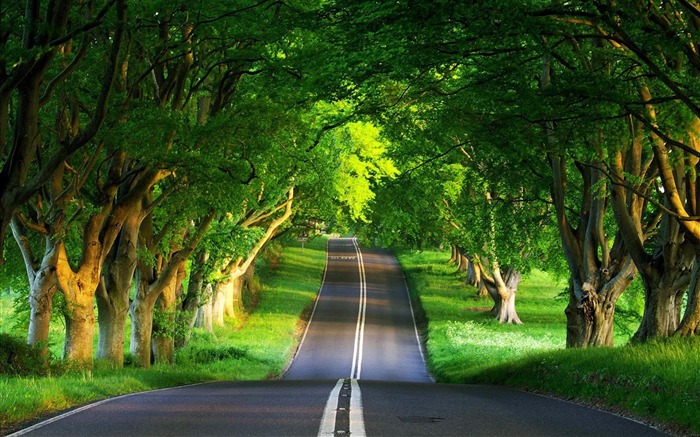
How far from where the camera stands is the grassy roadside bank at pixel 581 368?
1184 centimetres

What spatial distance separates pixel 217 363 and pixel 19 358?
14777mm

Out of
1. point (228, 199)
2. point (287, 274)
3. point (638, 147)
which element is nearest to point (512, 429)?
point (638, 147)

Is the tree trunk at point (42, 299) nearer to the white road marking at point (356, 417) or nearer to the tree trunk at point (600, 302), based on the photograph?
the white road marking at point (356, 417)

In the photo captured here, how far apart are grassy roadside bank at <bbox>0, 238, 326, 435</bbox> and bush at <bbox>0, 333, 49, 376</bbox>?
29.3 inches

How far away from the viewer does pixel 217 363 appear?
104ft

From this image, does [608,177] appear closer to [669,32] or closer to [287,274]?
[669,32]

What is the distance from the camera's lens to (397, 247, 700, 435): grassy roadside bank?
11844 millimetres

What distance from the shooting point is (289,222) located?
142 feet

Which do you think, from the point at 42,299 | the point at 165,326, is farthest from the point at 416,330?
the point at 42,299

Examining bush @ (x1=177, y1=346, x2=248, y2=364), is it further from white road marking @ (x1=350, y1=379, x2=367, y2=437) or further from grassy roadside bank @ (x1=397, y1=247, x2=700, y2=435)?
white road marking @ (x1=350, y1=379, x2=367, y2=437)

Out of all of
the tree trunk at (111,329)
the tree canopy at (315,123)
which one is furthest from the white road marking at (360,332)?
the tree trunk at (111,329)

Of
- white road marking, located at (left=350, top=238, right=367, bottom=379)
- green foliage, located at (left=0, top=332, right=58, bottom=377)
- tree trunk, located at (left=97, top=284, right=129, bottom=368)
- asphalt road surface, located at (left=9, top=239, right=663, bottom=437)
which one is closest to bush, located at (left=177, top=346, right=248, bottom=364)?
white road marking, located at (left=350, top=238, right=367, bottom=379)

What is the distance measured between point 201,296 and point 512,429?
2400cm

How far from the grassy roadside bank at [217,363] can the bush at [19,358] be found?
0.74 meters
